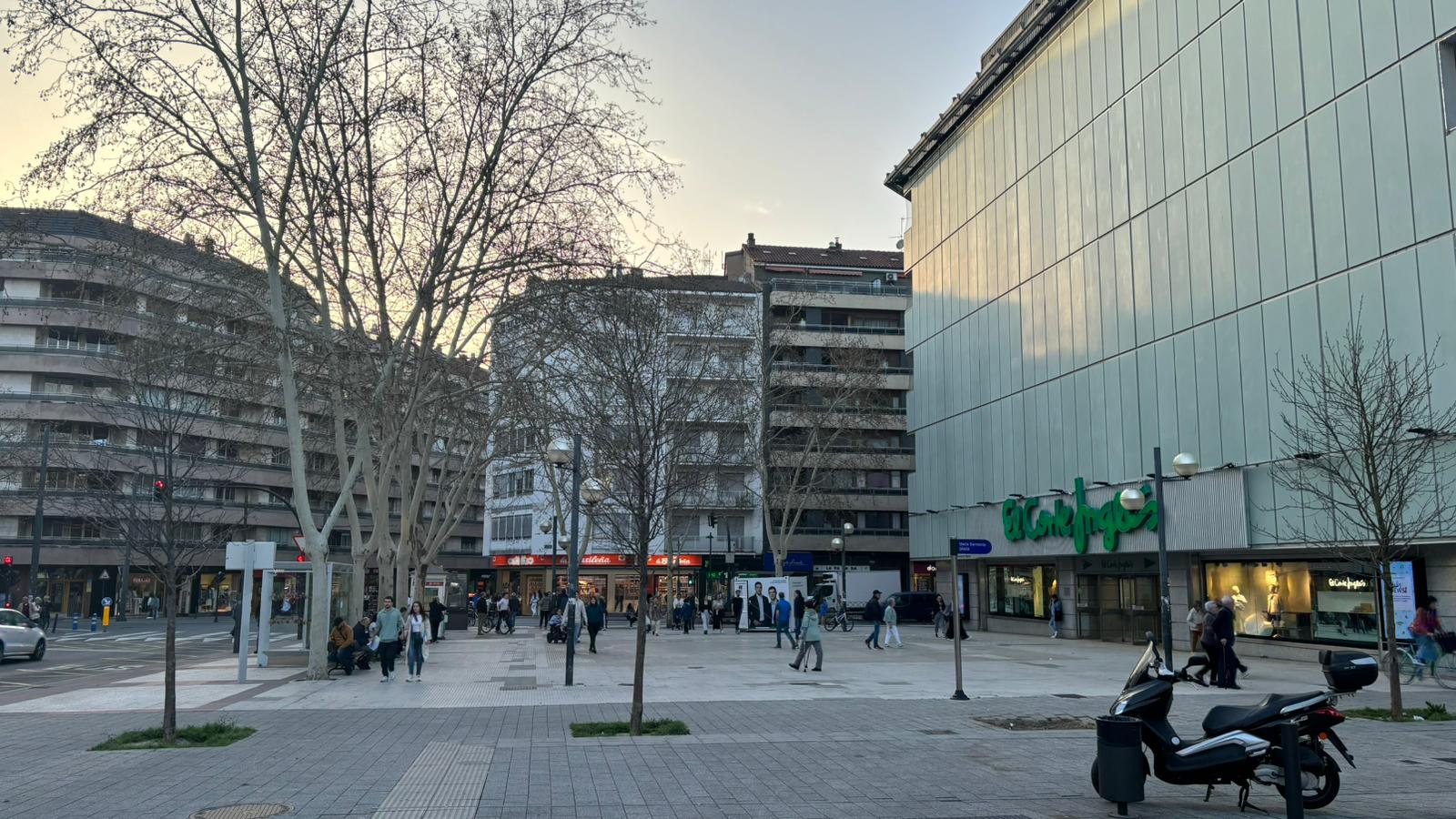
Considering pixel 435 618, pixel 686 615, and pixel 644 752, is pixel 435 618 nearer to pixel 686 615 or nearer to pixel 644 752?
pixel 686 615

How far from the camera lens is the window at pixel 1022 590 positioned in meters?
38.8

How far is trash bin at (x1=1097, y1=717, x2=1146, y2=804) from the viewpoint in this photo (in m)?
8.14

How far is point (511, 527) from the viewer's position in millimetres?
72812

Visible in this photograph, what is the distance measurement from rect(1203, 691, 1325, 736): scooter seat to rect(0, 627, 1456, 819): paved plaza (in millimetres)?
Result: 681

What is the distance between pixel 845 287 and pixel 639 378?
5536cm

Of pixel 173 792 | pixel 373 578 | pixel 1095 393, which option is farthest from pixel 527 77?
pixel 373 578

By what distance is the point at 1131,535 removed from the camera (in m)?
30.8

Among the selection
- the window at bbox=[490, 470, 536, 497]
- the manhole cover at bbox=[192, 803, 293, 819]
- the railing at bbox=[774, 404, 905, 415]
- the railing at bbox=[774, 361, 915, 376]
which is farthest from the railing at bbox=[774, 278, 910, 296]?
the manhole cover at bbox=[192, 803, 293, 819]

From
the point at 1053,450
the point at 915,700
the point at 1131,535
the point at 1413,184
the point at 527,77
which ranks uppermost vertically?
the point at 527,77

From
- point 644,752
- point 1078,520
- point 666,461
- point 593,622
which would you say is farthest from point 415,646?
point 1078,520

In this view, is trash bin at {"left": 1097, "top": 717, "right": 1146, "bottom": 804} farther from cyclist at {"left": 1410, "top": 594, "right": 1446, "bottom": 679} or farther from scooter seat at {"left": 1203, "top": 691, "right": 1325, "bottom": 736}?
cyclist at {"left": 1410, "top": 594, "right": 1446, "bottom": 679}

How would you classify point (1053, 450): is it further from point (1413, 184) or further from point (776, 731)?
point (776, 731)

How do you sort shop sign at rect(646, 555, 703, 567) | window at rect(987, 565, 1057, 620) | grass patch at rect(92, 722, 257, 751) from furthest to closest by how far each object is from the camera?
shop sign at rect(646, 555, 703, 567)
window at rect(987, 565, 1057, 620)
grass patch at rect(92, 722, 257, 751)

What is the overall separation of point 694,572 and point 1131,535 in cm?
4018
